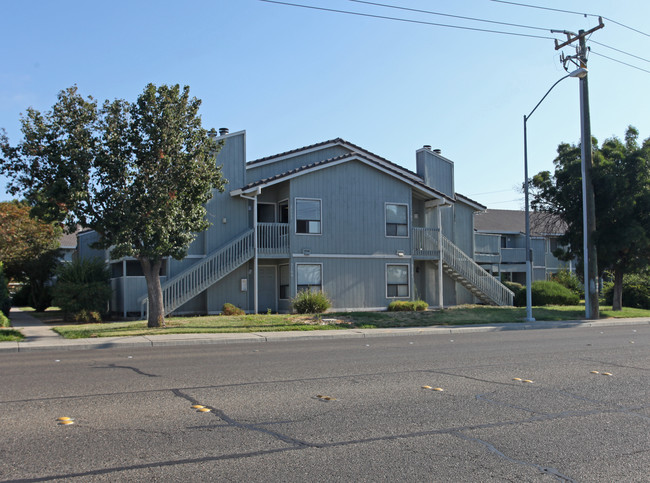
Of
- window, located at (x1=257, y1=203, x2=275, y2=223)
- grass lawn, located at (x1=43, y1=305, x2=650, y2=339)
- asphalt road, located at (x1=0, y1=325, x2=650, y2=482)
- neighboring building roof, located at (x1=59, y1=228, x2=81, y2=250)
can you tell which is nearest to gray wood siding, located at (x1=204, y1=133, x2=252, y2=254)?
window, located at (x1=257, y1=203, x2=275, y2=223)

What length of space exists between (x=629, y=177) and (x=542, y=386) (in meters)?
20.9

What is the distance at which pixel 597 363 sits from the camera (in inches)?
456

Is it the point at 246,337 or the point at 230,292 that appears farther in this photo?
the point at 230,292

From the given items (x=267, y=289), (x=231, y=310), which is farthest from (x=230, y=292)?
(x=267, y=289)

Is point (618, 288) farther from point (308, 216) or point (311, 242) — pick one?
point (308, 216)

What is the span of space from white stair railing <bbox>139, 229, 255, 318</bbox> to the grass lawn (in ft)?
2.97

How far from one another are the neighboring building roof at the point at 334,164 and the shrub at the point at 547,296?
731 centimetres

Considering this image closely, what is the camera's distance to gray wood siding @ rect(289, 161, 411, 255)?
2648 centimetres

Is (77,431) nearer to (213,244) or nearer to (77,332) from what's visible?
(77,332)

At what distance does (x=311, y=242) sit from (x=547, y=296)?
13.7m

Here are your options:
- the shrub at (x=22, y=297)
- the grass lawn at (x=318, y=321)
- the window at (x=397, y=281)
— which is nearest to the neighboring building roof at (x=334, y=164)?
the window at (x=397, y=281)

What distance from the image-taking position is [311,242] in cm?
2641

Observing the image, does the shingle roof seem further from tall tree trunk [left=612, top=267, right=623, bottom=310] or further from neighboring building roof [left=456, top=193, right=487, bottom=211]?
tall tree trunk [left=612, top=267, right=623, bottom=310]

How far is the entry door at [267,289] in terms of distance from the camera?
27.2 meters
